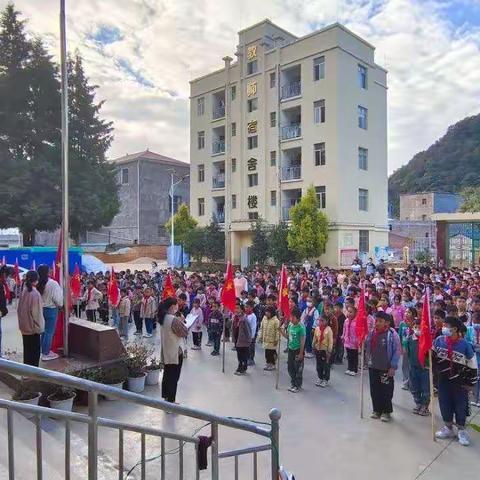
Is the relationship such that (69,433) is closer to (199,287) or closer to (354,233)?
(199,287)

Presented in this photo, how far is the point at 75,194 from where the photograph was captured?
28875 millimetres

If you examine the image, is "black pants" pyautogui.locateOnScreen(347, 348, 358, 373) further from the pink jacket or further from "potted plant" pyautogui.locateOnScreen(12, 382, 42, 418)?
"potted plant" pyautogui.locateOnScreen(12, 382, 42, 418)

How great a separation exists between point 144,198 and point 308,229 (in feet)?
81.2

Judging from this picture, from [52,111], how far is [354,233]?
2054 centimetres

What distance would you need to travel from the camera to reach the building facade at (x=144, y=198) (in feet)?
154

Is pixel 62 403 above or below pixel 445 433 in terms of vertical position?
above

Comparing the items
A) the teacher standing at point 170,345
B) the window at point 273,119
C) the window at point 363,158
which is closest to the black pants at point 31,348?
the teacher standing at point 170,345

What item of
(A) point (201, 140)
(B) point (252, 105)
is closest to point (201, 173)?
(A) point (201, 140)

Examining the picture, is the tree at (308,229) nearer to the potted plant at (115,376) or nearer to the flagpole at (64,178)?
the flagpole at (64,178)

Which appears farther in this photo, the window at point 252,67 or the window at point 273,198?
the window at point 252,67

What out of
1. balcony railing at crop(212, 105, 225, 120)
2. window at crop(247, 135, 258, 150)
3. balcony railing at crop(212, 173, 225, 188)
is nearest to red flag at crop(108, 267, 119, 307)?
window at crop(247, 135, 258, 150)

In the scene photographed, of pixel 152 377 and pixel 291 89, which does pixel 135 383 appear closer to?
pixel 152 377

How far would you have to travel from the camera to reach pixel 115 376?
7.33 m

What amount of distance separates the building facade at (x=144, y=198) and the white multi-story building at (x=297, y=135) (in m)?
12.1
